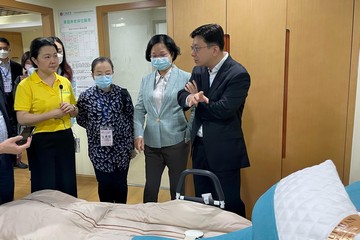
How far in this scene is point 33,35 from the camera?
7.02 meters

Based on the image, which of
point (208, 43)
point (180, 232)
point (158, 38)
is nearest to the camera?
point (180, 232)

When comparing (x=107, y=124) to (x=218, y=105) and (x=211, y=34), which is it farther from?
(x=211, y=34)

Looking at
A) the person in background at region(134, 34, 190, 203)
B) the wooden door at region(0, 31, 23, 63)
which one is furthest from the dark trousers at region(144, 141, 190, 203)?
the wooden door at region(0, 31, 23, 63)

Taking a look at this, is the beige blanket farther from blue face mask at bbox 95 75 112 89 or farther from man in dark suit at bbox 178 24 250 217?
blue face mask at bbox 95 75 112 89

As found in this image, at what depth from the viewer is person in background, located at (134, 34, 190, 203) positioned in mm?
2065

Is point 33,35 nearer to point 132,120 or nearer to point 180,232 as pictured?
point 132,120

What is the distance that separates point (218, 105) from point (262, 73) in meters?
0.68

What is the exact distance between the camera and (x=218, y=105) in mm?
1730

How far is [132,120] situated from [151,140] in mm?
206

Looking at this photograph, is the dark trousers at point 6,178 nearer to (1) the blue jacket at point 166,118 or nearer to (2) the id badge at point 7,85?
(1) the blue jacket at point 166,118

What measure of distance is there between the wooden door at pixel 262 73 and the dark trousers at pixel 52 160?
1326mm

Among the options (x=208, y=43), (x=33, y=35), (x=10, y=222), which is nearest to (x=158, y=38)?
(x=208, y=43)

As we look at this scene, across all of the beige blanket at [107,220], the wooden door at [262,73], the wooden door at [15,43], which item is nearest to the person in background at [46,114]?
the beige blanket at [107,220]

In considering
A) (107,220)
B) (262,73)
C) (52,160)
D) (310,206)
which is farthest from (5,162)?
(310,206)
